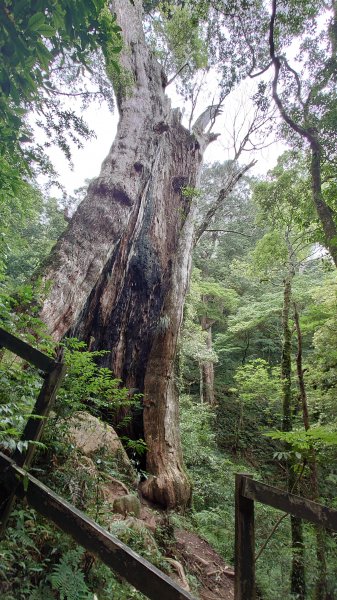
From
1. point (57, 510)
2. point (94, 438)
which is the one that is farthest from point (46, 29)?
point (94, 438)

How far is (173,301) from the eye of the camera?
7469mm

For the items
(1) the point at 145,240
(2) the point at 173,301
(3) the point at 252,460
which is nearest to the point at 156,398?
(2) the point at 173,301

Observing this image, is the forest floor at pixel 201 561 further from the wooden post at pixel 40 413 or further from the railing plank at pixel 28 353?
the railing plank at pixel 28 353

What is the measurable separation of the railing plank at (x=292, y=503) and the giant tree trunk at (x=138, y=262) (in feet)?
11.2

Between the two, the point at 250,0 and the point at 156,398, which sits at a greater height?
the point at 250,0

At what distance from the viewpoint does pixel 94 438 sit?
4.14 metres

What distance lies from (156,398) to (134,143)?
5.69 metres

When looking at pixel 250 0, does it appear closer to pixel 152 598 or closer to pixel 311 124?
pixel 311 124

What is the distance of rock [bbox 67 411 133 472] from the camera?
3727mm

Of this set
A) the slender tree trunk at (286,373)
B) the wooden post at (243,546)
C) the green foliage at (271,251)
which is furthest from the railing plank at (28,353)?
the green foliage at (271,251)

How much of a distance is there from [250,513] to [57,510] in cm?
102

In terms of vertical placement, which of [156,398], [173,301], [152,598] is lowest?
[152,598]

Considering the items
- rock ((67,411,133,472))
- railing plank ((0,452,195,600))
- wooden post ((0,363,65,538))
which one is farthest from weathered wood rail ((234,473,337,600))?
rock ((67,411,133,472))

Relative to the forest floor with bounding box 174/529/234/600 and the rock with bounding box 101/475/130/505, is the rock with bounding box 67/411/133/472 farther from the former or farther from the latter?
the forest floor with bounding box 174/529/234/600
